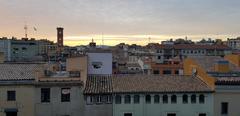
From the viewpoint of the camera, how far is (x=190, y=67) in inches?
2052

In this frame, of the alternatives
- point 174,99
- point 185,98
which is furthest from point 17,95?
point 185,98

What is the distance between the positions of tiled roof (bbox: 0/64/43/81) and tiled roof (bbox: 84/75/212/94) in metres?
5.83

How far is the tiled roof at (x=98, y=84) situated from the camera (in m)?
43.6

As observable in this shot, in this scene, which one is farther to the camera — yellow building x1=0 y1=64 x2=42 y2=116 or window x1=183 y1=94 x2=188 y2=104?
window x1=183 y1=94 x2=188 y2=104

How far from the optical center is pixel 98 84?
4534cm

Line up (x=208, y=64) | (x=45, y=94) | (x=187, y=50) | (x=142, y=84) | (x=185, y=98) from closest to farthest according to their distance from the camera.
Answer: (x=45, y=94)
(x=185, y=98)
(x=142, y=84)
(x=208, y=64)
(x=187, y=50)

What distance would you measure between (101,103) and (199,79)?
468 inches

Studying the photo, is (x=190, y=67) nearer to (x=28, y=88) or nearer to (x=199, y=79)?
(x=199, y=79)

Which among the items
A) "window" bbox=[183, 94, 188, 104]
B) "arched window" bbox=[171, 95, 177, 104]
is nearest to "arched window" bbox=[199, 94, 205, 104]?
"window" bbox=[183, 94, 188, 104]

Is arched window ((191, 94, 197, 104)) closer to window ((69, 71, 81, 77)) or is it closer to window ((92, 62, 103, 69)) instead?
window ((92, 62, 103, 69))

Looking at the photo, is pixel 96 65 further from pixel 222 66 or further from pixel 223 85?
pixel 223 85

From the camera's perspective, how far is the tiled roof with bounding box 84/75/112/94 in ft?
143

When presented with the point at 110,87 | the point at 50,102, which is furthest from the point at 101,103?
the point at 50,102

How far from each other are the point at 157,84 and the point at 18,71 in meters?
14.9
